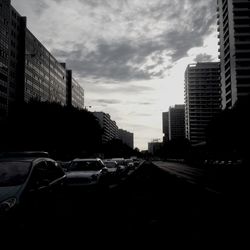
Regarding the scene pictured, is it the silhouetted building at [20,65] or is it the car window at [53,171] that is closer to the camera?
the car window at [53,171]

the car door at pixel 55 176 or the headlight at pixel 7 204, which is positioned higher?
the car door at pixel 55 176

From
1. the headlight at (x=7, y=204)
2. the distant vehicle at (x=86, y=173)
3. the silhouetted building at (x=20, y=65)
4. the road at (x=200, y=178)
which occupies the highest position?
the silhouetted building at (x=20, y=65)

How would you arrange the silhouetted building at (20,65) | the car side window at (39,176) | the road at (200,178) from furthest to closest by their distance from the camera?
A: the silhouetted building at (20,65) < the road at (200,178) < the car side window at (39,176)

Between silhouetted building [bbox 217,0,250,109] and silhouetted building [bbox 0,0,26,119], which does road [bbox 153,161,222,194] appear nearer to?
silhouetted building [bbox 0,0,26,119]

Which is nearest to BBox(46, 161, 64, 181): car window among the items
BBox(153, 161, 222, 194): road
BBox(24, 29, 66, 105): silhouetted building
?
BBox(153, 161, 222, 194): road

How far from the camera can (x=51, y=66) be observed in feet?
382

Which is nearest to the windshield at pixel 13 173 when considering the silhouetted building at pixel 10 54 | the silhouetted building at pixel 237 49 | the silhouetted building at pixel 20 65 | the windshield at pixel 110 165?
the windshield at pixel 110 165

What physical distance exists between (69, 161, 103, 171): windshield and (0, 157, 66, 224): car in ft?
25.0

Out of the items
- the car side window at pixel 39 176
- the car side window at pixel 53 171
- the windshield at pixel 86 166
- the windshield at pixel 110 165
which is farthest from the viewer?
the windshield at pixel 110 165

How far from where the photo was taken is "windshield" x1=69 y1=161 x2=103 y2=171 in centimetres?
1633

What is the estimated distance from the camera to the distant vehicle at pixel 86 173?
14234 millimetres

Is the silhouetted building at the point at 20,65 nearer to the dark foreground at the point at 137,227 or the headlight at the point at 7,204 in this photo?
the dark foreground at the point at 137,227

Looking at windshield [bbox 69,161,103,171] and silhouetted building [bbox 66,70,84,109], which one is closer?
windshield [bbox 69,161,103,171]

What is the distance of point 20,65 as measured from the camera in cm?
9612
